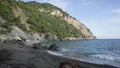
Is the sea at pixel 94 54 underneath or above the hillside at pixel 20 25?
underneath

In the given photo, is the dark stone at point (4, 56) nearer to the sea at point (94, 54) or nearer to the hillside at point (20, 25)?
the sea at point (94, 54)

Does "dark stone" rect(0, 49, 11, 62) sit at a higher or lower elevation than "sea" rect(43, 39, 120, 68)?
higher

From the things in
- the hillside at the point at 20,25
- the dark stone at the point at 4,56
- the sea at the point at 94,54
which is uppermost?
the hillside at the point at 20,25

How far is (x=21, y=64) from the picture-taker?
61.1ft

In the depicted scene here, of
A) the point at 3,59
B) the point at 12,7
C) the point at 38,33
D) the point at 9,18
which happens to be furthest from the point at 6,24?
the point at 3,59

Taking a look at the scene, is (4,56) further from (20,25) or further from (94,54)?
(20,25)

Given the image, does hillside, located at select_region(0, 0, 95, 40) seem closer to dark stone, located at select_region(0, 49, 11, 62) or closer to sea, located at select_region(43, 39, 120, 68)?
sea, located at select_region(43, 39, 120, 68)

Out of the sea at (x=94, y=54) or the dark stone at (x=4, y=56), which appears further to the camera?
the sea at (x=94, y=54)

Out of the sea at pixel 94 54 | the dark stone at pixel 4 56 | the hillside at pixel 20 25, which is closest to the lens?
the dark stone at pixel 4 56

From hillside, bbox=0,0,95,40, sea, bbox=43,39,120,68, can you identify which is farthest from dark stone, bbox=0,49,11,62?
hillside, bbox=0,0,95,40

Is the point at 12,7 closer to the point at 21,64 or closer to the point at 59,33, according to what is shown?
the point at 59,33

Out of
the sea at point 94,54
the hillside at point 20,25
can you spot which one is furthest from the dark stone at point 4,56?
the hillside at point 20,25

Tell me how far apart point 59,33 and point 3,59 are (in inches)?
6242

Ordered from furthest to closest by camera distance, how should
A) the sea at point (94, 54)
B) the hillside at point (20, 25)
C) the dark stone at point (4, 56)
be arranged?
the hillside at point (20, 25)
the sea at point (94, 54)
the dark stone at point (4, 56)
